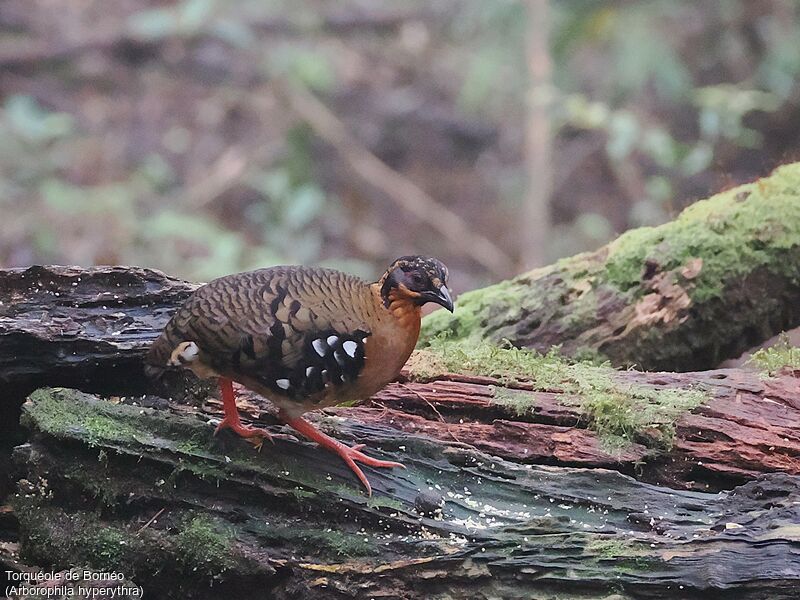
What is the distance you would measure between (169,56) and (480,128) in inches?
207

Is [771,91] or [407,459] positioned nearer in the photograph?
[407,459]

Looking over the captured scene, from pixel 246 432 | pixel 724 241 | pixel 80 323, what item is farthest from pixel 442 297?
pixel 724 241

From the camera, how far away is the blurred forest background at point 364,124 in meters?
9.48

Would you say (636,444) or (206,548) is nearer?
(206,548)

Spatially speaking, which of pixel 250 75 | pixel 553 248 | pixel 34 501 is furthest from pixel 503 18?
pixel 34 501

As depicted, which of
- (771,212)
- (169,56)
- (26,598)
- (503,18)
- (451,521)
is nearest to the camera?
(26,598)

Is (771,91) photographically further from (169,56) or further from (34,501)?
(34,501)

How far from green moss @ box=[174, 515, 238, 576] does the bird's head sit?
3.60 ft

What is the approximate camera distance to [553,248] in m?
11.3

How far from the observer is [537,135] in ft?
30.1

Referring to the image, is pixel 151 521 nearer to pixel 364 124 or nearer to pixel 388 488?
pixel 388 488

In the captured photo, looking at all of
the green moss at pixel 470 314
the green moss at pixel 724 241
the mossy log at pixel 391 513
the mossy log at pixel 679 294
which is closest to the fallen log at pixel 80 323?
the mossy log at pixel 391 513

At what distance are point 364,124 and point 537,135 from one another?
4.87 m

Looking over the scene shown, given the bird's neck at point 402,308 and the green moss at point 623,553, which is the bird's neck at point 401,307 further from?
the green moss at point 623,553
